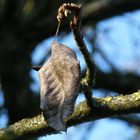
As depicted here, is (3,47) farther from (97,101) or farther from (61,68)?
(61,68)

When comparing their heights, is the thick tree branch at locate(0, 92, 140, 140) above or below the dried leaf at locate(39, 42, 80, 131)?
below

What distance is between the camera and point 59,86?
1.14 m

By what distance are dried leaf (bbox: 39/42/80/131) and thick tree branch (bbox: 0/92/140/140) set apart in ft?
1.12

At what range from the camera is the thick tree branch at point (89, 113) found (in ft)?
4.97

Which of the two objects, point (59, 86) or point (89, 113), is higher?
point (59, 86)

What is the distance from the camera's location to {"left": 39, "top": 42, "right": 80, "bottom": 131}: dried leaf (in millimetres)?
1111

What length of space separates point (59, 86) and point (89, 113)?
0.40m

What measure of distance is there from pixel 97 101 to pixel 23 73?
2466 mm

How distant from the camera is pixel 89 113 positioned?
1524 millimetres

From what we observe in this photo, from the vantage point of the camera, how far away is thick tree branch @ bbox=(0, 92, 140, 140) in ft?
4.97

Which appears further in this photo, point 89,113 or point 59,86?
point 89,113

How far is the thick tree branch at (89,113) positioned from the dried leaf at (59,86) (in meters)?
0.34

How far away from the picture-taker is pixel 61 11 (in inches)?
47.1

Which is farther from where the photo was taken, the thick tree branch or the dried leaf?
the thick tree branch
